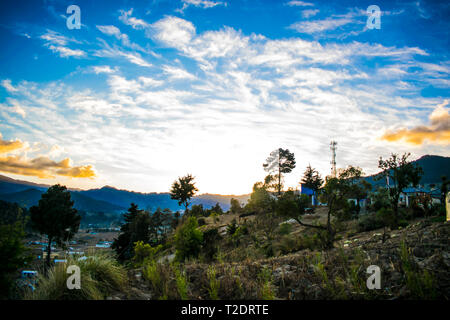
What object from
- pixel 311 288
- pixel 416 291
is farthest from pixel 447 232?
pixel 311 288

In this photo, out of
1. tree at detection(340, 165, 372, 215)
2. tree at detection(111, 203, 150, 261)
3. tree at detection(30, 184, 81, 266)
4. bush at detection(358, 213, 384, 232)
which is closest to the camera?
tree at detection(340, 165, 372, 215)

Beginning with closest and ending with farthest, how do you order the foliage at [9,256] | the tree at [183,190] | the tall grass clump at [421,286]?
the tall grass clump at [421,286] → the foliage at [9,256] → the tree at [183,190]

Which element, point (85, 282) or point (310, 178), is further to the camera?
point (310, 178)

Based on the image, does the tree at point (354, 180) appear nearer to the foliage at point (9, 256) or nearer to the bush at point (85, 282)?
the bush at point (85, 282)

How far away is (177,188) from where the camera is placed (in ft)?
123

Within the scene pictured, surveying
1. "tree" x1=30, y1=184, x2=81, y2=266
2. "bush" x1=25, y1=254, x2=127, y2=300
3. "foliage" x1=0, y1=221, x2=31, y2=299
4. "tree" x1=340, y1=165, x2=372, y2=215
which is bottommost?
"tree" x1=30, y1=184, x2=81, y2=266

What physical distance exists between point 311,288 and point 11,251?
16.9ft

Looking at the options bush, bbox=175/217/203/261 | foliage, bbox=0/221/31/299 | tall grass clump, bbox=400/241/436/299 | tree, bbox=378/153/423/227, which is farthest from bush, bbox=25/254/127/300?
tree, bbox=378/153/423/227

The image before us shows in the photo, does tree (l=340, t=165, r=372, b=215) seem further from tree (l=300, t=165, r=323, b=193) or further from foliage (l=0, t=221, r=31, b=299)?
tree (l=300, t=165, r=323, b=193)

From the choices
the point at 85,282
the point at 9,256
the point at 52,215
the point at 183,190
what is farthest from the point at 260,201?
the point at 9,256

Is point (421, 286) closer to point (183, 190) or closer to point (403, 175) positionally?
point (403, 175)

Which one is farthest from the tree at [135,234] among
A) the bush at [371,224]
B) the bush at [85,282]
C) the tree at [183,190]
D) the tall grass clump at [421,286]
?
the tall grass clump at [421,286]

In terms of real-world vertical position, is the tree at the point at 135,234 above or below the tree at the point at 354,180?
below

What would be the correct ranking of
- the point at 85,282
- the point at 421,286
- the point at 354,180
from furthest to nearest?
the point at 354,180 < the point at 85,282 < the point at 421,286
